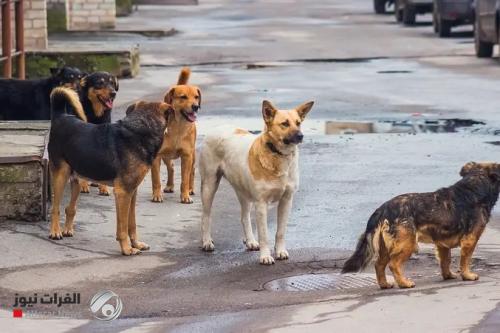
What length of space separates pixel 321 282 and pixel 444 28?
2334 centimetres

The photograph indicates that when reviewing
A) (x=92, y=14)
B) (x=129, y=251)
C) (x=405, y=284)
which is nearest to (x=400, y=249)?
(x=405, y=284)

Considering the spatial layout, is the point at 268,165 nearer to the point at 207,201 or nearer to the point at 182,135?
the point at 207,201

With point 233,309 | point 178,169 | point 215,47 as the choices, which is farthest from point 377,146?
point 215,47

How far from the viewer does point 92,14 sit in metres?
34.9

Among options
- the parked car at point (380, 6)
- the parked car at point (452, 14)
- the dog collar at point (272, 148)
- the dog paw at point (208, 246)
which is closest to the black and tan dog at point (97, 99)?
the dog paw at point (208, 246)

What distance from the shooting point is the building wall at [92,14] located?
3478 centimetres

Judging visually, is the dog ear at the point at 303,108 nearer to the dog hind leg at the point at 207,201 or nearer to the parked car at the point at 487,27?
the dog hind leg at the point at 207,201

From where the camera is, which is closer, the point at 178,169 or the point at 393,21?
the point at 178,169

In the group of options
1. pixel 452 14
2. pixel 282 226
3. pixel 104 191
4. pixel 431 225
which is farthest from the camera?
pixel 452 14

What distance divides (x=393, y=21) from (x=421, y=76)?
16.5m

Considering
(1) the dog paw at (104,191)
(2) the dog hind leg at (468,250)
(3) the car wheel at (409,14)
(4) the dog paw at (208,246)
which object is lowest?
(3) the car wheel at (409,14)

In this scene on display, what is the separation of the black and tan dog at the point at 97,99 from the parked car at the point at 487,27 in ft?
46.5

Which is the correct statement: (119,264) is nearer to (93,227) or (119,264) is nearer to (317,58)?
(93,227)

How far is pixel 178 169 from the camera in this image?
1398 cm
